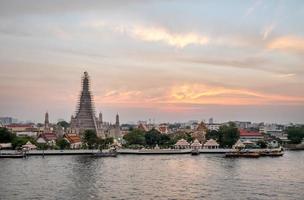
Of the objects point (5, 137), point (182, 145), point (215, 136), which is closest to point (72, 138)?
point (5, 137)

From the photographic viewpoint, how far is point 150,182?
29.9 m

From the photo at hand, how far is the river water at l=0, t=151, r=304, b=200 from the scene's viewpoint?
25.1 metres

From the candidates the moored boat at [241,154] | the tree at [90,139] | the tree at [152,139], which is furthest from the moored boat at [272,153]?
the tree at [90,139]

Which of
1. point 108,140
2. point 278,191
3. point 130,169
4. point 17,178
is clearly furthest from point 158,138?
point 278,191

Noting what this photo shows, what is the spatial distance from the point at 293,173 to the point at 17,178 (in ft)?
60.6

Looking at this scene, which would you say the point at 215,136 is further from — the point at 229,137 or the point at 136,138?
the point at 136,138

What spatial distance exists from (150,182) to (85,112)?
56390mm

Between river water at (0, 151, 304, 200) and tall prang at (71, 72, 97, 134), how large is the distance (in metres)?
43.3

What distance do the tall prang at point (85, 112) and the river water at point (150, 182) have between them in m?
43.3

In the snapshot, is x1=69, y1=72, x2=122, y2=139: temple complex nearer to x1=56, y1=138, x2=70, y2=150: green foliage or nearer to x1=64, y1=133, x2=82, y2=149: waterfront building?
x1=64, y1=133, x2=82, y2=149: waterfront building

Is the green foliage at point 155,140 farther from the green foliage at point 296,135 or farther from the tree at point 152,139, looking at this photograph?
the green foliage at point 296,135

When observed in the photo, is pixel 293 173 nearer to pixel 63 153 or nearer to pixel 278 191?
pixel 278 191

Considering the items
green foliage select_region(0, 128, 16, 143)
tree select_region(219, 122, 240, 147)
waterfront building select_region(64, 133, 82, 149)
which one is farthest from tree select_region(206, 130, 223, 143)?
green foliage select_region(0, 128, 16, 143)

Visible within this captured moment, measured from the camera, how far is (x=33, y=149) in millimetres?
61062
